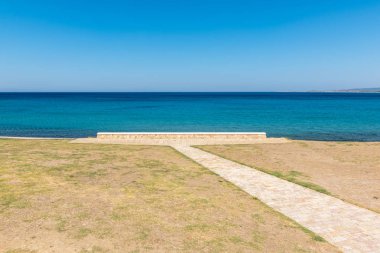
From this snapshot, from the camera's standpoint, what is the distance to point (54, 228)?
7.93 m

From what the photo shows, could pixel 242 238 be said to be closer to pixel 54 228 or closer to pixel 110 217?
pixel 110 217

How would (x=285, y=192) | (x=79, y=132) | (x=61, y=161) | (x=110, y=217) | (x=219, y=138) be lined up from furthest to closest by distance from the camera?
(x=79, y=132), (x=219, y=138), (x=61, y=161), (x=285, y=192), (x=110, y=217)

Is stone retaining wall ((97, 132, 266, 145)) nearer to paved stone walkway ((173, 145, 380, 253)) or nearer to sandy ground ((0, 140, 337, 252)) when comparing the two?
sandy ground ((0, 140, 337, 252))

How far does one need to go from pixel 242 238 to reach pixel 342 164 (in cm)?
1152

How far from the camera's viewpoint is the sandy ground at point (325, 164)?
39.3 ft

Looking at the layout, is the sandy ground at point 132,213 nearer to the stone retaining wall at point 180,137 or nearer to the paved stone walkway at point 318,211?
the paved stone walkway at point 318,211

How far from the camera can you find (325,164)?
16.6 metres

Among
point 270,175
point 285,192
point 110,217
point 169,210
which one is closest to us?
point 110,217

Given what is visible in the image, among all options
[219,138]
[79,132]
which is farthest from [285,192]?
[79,132]

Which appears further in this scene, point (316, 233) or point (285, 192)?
point (285, 192)

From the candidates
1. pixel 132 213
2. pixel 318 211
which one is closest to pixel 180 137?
pixel 132 213

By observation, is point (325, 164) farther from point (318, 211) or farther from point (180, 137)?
point (180, 137)

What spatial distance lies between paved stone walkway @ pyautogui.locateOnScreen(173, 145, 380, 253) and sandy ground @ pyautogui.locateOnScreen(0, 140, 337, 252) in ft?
1.78

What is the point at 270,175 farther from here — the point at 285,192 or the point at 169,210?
the point at 169,210
